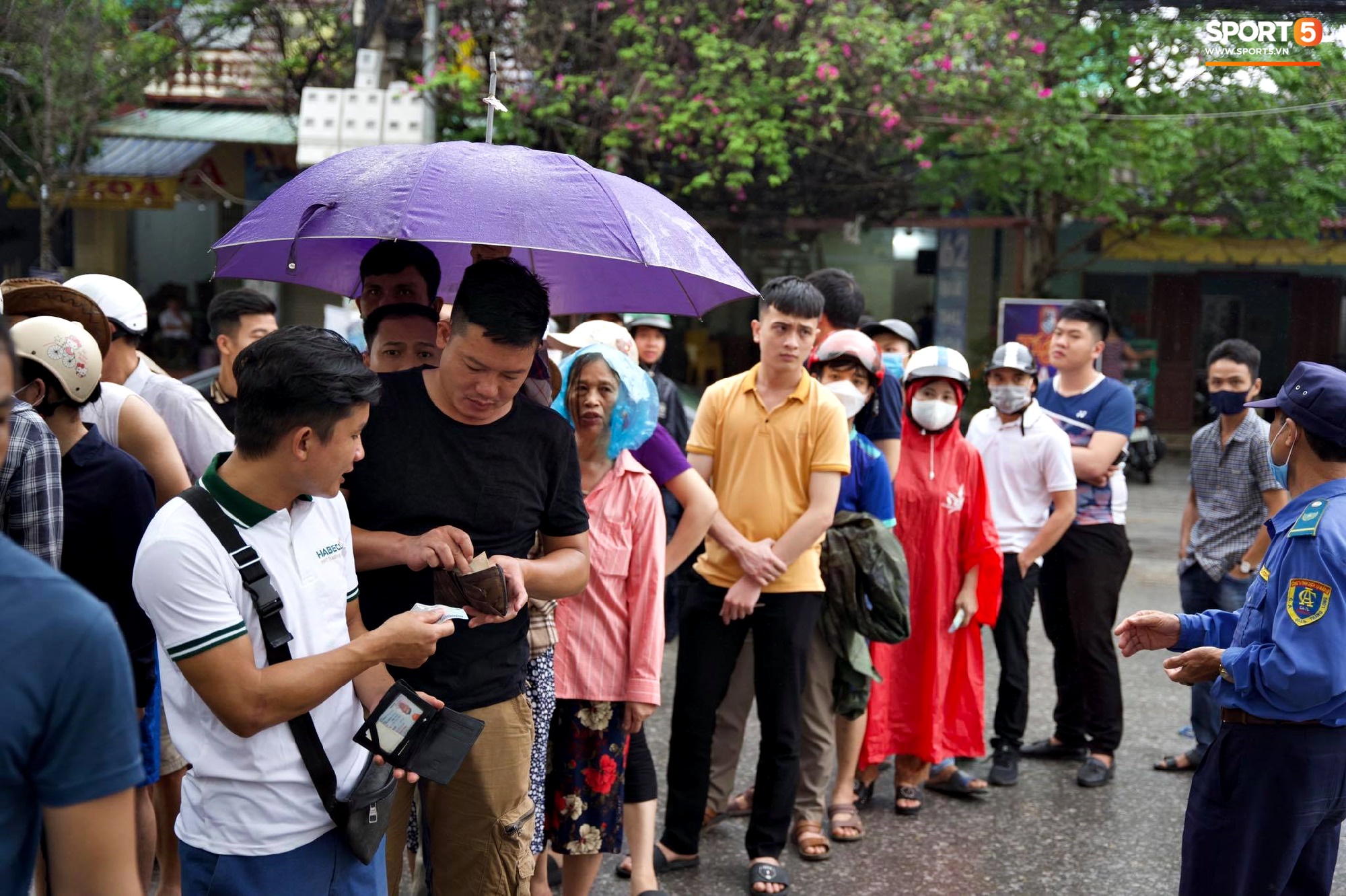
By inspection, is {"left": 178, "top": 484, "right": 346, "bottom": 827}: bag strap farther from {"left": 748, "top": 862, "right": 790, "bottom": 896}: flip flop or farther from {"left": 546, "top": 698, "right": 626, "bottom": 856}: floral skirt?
{"left": 748, "top": 862, "right": 790, "bottom": 896}: flip flop

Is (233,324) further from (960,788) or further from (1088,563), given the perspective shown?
(1088,563)

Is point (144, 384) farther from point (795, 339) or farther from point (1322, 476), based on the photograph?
point (1322, 476)

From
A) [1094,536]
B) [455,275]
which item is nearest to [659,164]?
[1094,536]

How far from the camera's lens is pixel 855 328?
219 inches

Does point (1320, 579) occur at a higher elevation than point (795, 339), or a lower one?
lower

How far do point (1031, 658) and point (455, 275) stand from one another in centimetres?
494

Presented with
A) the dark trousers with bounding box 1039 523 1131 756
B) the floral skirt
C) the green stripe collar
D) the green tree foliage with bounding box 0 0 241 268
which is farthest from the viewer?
the green tree foliage with bounding box 0 0 241 268

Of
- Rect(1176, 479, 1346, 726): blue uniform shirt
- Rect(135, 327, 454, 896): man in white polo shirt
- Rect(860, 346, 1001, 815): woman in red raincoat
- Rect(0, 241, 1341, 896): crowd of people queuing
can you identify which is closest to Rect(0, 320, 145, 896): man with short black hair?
Rect(0, 241, 1341, 896): crowd of people queuing

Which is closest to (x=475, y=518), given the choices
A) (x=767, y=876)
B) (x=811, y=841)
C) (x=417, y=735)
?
(x=417, y=735)

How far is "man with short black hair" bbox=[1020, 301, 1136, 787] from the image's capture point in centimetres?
559

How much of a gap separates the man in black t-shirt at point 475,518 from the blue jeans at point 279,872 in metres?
0.52

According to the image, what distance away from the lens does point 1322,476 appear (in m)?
3.03

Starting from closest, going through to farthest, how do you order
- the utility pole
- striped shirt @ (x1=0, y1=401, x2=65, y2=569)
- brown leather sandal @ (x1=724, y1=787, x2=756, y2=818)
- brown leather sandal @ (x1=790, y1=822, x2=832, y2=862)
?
striped shirt @ (x1=0, y1=401, x2=65, y2=569) < brown leather sandal @ (x1=790, y1=822, x2=832, y2=862) < brown leather sandal @ (x1=724, y1=787, x2=756, y2=818) < the utility pole

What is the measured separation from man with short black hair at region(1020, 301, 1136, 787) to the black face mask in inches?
15.2
